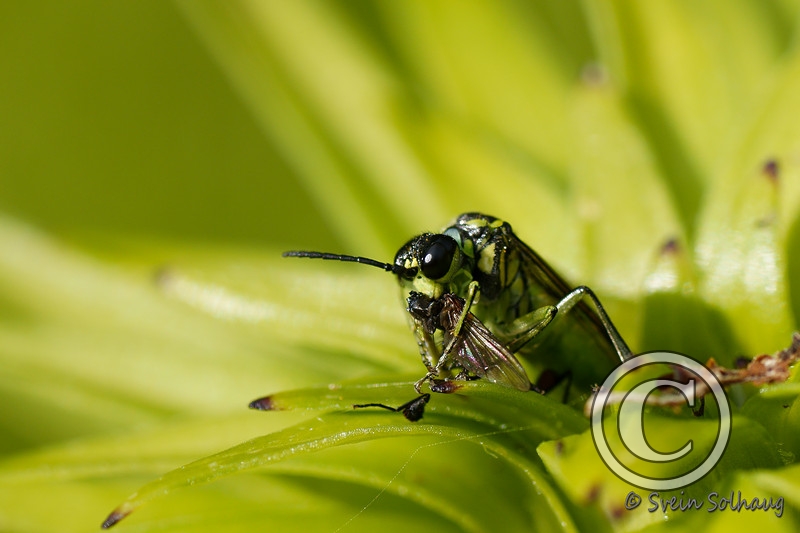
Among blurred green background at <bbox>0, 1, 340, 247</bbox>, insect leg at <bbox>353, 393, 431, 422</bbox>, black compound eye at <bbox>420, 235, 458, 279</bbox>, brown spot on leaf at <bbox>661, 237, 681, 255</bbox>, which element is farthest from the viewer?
blurred green background at <bbox>0, 1, 340, 247</bbox>

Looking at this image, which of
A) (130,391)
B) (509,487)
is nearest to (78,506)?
(130,391)

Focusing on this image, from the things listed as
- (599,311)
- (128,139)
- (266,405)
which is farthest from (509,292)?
(128,139)

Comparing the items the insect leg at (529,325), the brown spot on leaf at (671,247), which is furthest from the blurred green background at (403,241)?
the insect leg at (529,325)
